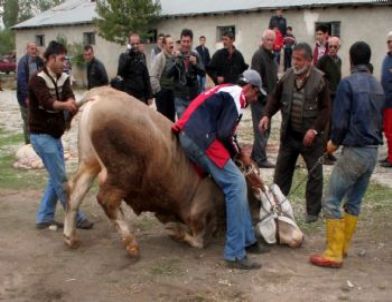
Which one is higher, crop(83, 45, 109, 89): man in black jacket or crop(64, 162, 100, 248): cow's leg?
crop(83, 45, 109, 89): man in black jacket

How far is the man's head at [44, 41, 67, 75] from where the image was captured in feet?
20.0

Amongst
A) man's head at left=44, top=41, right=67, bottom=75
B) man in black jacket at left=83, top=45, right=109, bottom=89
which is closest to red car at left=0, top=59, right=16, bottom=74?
man in black jacket at left=83, top=45, right=109, bottom=89

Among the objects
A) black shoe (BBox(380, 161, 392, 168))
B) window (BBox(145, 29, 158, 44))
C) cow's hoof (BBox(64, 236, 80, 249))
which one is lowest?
black shoe (BBox(380, 161, 392, 168))

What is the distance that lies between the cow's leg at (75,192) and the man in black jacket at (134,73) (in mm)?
4351

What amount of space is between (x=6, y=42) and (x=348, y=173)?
5403 centimetres

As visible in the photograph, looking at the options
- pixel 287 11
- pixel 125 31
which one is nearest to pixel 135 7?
pixel 125 31

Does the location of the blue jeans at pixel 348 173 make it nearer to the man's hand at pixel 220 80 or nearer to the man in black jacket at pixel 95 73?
the man's hand at pixel 220 80

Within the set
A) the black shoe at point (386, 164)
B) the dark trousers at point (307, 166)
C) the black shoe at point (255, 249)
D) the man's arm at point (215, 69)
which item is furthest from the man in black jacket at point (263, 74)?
the black shoe at point (255, 249)

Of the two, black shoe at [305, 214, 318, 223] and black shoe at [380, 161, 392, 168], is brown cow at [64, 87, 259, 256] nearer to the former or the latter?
black shoe at [305, 214, 318, 223]

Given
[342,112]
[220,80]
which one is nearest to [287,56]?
[220,80]

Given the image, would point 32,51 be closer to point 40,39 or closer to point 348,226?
point 348,226

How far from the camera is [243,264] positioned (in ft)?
17.6

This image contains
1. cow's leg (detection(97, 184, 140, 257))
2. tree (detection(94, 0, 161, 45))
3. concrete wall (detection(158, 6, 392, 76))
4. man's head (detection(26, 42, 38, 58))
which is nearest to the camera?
cow's leg (detection(97, 184, 140, 257))

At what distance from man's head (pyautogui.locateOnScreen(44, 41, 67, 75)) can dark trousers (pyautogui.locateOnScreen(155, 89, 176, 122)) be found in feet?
13.2
